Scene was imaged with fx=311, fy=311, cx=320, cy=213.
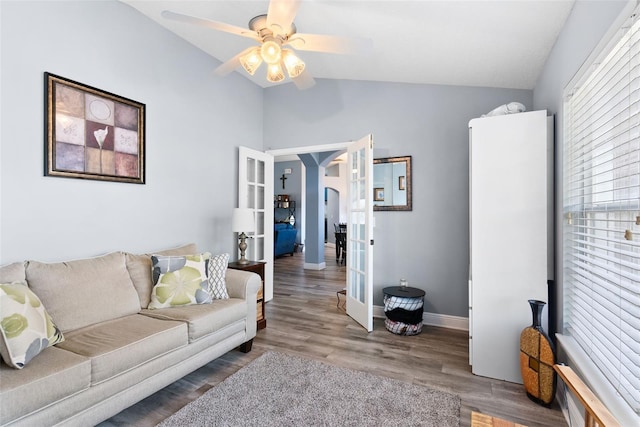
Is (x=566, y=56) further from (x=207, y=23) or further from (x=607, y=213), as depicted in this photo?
(x=207, y=23)

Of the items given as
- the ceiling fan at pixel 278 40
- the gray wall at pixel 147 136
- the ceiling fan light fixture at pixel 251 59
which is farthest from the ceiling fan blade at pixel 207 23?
the gray wall at pixel 147 136

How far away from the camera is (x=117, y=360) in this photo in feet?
5.60

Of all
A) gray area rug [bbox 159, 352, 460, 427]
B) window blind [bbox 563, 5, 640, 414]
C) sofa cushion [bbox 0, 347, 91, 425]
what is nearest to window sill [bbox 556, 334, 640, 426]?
window blind [bbox 563, 5, 640, 414]

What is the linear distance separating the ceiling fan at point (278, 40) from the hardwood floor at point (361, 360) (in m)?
2.33

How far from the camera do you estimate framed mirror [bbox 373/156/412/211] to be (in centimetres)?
360

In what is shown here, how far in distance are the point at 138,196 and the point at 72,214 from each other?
53 centimetres

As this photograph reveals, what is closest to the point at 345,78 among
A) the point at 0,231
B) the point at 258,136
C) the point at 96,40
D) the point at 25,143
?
the point at 258,136

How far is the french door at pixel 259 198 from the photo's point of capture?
3.97 meters

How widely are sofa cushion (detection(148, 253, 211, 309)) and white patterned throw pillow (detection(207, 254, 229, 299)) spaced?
0.29ft

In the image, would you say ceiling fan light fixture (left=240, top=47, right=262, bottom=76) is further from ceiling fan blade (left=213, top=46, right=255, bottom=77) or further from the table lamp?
the table lamp

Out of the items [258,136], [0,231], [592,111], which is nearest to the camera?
[592,111]

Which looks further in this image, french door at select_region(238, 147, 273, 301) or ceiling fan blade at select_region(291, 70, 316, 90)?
french door at select_region(238, 147, 273, 301)

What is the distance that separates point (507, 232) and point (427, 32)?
1650 mm

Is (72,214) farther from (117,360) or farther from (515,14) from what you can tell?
(515,14)
